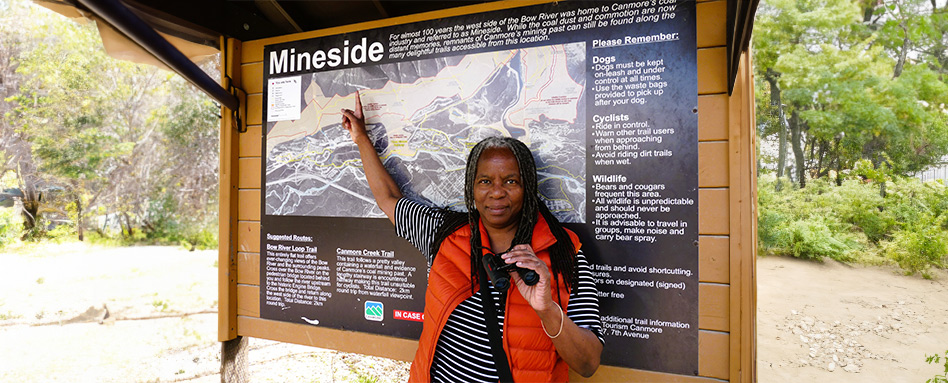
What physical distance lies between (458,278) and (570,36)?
1393 mm

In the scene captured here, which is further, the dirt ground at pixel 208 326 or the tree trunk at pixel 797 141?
the tree trunk at pixel 797 141

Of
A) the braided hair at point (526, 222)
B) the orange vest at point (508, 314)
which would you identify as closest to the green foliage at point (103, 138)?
the braided hair at point (526, 222)

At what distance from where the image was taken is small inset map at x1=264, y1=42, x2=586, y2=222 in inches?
85.8

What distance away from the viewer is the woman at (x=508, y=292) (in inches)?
61.2

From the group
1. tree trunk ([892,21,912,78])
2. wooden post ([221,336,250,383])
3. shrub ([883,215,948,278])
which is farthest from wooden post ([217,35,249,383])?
tree trunk ([892,21,912,78])

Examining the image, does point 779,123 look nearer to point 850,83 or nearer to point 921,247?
point 850,83

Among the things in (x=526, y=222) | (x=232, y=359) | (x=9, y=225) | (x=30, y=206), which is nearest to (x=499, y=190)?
(x=526, y=222)

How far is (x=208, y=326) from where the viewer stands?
8.30 metres

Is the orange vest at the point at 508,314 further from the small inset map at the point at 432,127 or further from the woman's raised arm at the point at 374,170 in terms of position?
the woman's raised arm at the point at 374,170

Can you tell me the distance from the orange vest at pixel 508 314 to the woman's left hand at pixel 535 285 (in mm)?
155

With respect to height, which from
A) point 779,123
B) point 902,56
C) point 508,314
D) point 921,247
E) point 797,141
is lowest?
point 921,247

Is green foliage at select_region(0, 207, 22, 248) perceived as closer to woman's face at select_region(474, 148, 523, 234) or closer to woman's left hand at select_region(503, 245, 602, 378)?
woman's face at select_region(474, 148, 523, 234)

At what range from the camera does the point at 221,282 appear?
9.37 ft

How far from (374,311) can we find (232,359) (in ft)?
4.31
